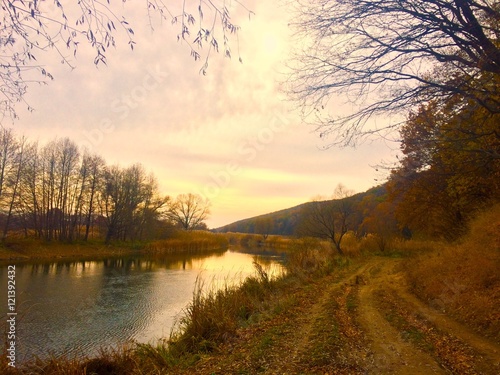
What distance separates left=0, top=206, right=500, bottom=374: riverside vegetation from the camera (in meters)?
4.67

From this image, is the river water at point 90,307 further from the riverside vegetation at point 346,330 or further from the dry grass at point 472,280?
the dry grass at point 472,280

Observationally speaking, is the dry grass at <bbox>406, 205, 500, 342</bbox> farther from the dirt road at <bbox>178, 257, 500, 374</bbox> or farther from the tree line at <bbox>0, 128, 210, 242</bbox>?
the tree line at <bbox>0, 128, 210, 242</bbox>

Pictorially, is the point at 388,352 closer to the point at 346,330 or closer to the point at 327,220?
the point at 346,330

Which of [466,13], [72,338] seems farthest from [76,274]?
[466,13]

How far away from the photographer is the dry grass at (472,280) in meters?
6.30

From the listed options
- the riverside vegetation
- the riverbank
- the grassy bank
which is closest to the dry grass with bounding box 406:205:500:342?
the riverside vegetation

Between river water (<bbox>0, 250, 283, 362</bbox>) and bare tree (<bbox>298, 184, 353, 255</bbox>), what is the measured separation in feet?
38.0

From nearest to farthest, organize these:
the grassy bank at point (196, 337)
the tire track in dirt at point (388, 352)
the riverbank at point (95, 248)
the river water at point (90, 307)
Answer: the tire track in dirt at point (388, 352), the grassy bank at point (196, 337), the river water at point (90, 307), the riverbank at point (95, 248)

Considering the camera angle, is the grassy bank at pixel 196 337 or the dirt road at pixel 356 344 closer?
the dirt road at pixel 356 344

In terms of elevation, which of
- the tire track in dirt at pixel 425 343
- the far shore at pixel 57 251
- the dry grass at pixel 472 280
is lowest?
the tire track in dirt at pixel 425 343

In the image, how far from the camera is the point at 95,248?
118 ft

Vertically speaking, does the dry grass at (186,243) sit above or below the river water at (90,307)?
above

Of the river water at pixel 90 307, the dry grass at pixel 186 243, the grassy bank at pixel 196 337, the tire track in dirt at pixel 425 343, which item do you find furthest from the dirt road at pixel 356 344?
the dry grass at pixel 186 243

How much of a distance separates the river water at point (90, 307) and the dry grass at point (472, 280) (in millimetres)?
5852
